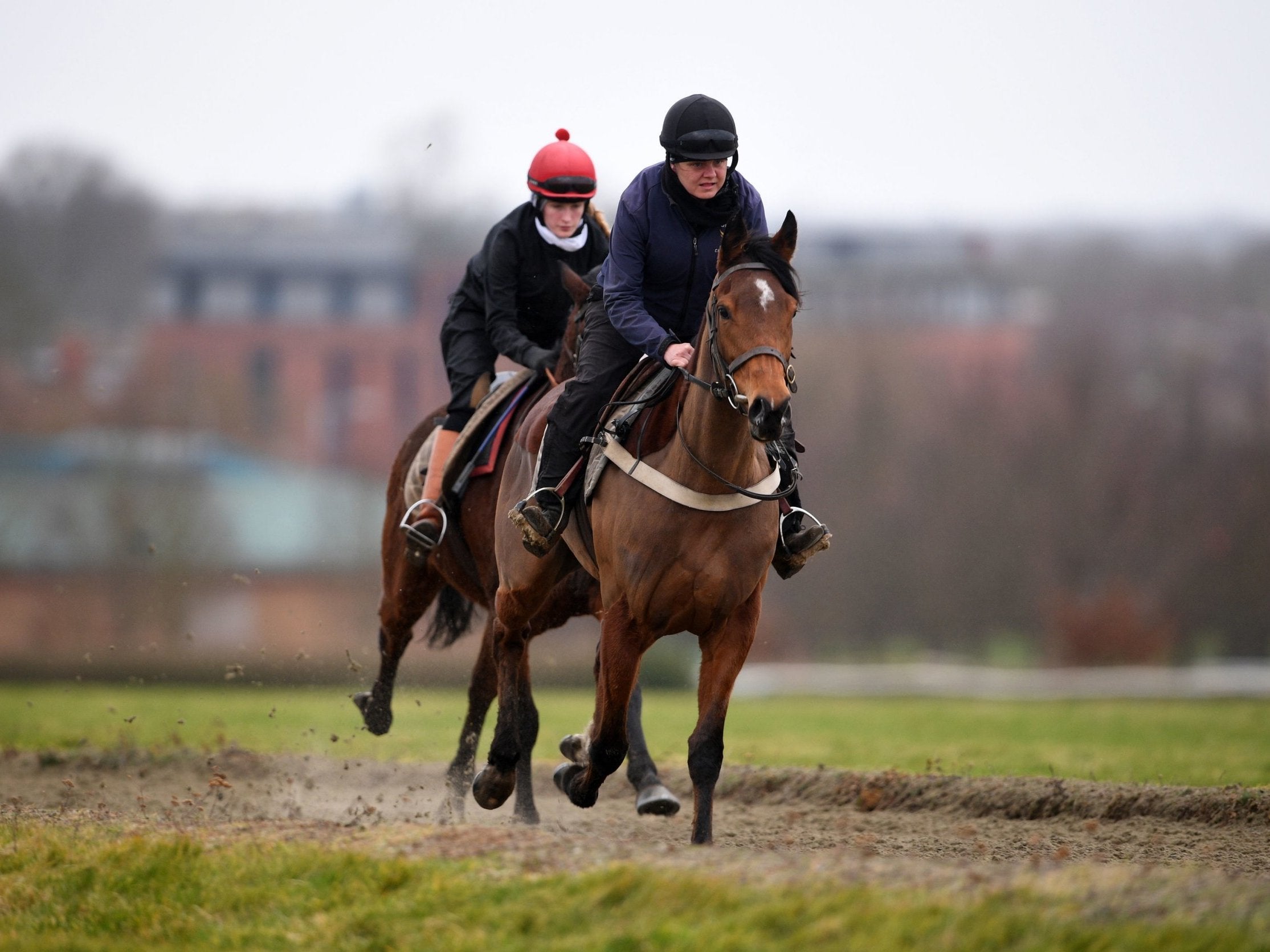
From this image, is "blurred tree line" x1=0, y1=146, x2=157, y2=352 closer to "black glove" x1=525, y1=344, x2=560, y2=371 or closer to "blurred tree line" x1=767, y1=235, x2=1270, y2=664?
"blurred tree line" x1=767, y1=235, x2=1270, y2=664

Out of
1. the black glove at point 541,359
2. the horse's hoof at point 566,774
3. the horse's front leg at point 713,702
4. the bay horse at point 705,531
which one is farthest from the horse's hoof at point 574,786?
the black glove at point 541,359

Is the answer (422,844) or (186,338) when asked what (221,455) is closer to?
(186,338)

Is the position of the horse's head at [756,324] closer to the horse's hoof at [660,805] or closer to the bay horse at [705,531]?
the bay horse at [705,531]

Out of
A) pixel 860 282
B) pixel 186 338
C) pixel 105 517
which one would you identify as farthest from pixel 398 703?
pixel 860 282

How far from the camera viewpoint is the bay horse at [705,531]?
6527 millimetres

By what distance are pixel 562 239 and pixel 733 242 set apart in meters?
2.86

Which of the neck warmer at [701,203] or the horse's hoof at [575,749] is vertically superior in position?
the neck warmer at [701,203]

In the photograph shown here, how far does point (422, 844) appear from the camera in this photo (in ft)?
20.4

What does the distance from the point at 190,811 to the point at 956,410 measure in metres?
52.0

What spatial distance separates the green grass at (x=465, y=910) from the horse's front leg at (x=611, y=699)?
1.42 metres

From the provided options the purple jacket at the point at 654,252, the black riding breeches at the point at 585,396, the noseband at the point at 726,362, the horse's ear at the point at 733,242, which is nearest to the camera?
the noseband at the point at 726,362

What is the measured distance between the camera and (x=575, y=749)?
27.7 ft

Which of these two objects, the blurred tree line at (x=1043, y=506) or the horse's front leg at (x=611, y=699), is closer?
the horse's front leg at (x=611, y=699)

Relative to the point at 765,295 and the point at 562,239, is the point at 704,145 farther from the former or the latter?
the point at 562,239
